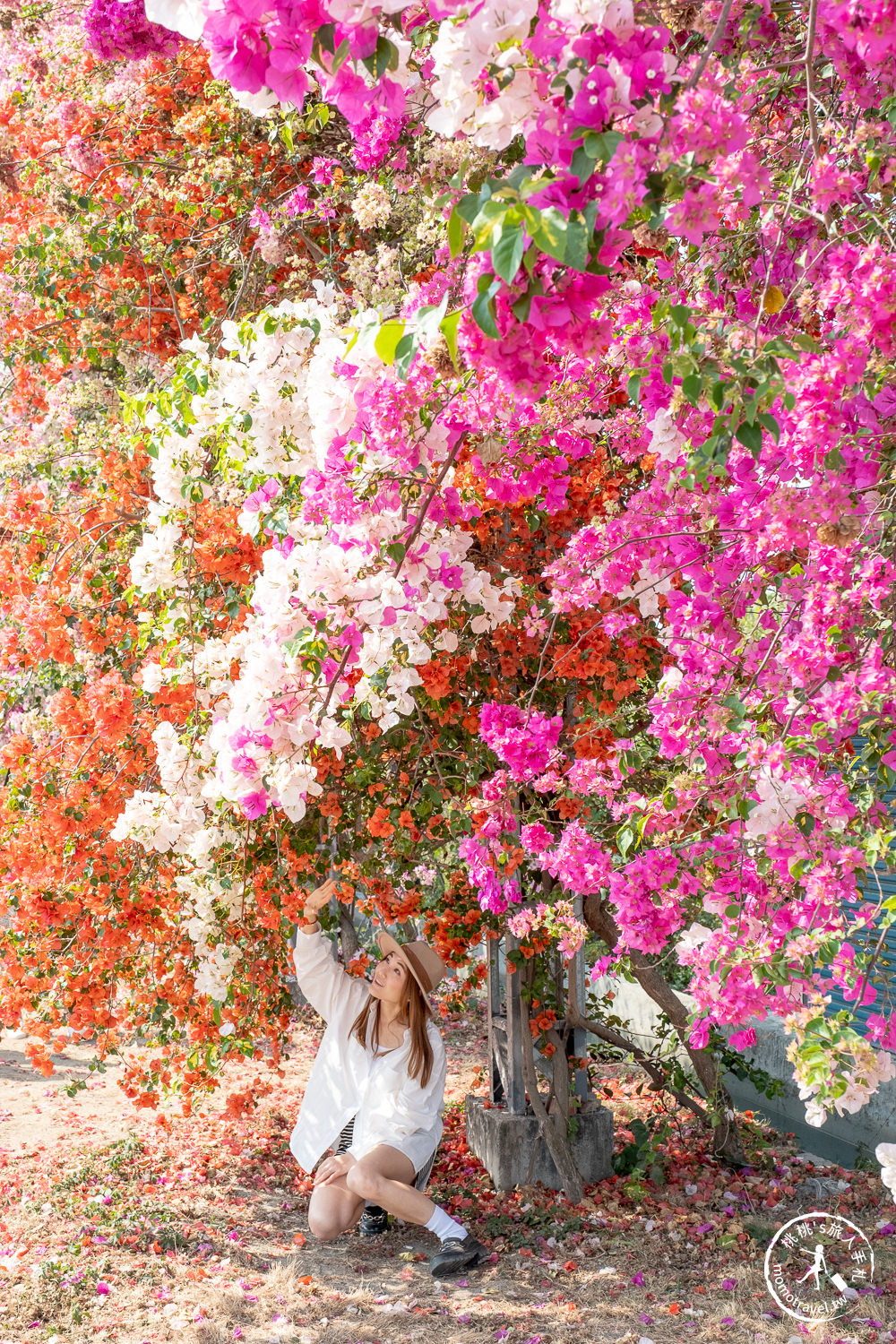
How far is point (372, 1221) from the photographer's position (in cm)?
382

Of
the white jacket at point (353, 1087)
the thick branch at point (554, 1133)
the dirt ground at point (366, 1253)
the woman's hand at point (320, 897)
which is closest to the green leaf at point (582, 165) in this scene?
the woman's hand at point (320, 897)

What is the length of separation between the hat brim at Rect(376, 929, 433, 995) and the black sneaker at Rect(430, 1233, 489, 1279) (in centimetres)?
77

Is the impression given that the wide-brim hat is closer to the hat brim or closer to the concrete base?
the hat brim

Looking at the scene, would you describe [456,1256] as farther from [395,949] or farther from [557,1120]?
[395,949]

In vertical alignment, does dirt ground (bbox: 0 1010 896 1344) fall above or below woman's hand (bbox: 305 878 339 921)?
below

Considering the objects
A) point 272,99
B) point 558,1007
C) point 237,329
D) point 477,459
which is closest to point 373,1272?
point 558,1007

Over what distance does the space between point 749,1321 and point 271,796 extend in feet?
6.98

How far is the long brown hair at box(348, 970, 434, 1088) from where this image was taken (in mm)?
3766

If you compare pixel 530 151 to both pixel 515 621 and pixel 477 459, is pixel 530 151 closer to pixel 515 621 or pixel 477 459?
pixel 477 459

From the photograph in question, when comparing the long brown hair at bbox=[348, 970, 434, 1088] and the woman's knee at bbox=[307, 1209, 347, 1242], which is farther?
the long brown hair at bbox=[348, 970, 434, 1088]

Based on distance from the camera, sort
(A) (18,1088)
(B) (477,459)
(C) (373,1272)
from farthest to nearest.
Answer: (A) (18,1088) < (C) (373,1272) < (B) (477,459)

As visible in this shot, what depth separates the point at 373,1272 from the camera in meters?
3.46

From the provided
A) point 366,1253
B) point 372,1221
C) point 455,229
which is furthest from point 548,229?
point 372,1221

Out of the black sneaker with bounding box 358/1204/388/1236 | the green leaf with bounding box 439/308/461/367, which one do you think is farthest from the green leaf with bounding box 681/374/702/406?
the black sneaker with bounding box 358/1204/388/1236
